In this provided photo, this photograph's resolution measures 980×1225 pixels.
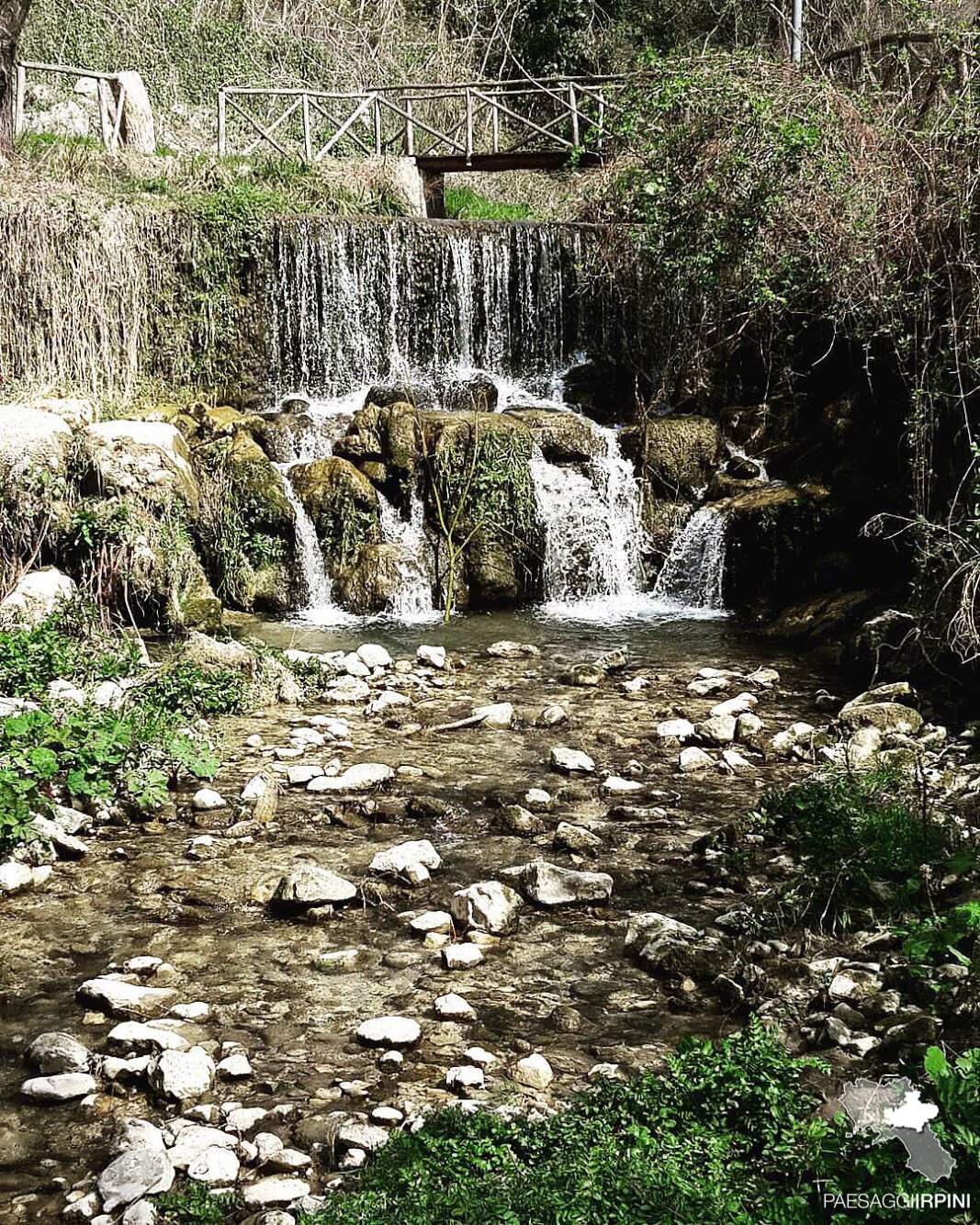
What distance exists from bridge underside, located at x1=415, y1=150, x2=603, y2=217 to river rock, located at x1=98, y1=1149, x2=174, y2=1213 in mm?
15977

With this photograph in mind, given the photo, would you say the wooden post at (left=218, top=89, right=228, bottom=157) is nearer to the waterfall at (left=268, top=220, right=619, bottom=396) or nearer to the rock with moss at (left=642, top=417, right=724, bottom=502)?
the waterfall at (left=268, top=220, right=619, bottom=396)

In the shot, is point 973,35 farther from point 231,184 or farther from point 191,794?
point 231,184

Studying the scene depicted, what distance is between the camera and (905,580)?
8.61 m

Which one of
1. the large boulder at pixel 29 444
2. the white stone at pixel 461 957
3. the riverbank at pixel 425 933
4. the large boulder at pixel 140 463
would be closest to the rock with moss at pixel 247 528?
the large boulder at pixel 140 463

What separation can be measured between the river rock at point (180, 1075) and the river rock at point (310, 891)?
1.12 m

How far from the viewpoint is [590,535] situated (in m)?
10.9

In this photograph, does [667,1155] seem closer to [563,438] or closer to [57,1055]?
[57,1055]

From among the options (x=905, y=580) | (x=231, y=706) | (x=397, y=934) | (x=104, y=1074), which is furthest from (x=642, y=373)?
(x=104, y=1074)

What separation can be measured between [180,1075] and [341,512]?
752 cm

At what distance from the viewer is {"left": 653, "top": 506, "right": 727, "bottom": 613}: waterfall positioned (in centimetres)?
1042

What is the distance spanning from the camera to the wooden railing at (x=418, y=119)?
57.1 feet

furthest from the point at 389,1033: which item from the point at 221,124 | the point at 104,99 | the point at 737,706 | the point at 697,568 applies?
the point at 221,124

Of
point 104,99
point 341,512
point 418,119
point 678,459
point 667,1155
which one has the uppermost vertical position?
point 418,119

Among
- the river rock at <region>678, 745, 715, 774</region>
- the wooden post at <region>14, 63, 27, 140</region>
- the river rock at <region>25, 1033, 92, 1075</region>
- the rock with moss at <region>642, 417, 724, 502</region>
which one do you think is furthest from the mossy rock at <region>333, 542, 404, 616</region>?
the wooden post at <region>14, 63, 27, 140</region>
